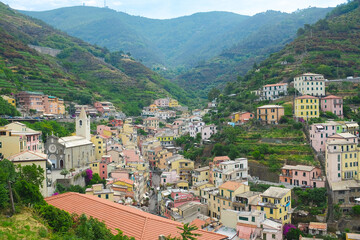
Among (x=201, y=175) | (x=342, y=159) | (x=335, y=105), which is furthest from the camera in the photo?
(x=335, y=105)

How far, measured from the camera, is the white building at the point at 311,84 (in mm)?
52281

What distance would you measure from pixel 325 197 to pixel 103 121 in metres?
42.9

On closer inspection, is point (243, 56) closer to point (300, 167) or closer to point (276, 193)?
point (300, 167)

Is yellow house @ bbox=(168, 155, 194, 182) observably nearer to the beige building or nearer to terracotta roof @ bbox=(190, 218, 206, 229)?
the beige building

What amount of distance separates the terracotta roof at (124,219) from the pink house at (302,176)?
20.2 m

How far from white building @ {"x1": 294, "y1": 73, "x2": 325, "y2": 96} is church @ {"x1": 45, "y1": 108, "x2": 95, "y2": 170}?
32171mm

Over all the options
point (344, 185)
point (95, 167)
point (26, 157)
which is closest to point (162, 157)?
point (95, 167)

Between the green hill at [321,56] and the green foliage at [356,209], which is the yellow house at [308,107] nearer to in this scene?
the green hill at [321,56]

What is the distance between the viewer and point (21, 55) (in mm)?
74062

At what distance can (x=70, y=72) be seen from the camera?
298 feet

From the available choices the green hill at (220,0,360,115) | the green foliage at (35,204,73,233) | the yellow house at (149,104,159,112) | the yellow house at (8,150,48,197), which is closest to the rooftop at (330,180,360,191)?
the green hill at (220,0,360,115)

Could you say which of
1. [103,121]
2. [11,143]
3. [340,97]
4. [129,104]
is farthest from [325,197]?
[129,104]

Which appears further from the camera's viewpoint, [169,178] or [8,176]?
[169,178]

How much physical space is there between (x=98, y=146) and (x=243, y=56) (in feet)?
378
